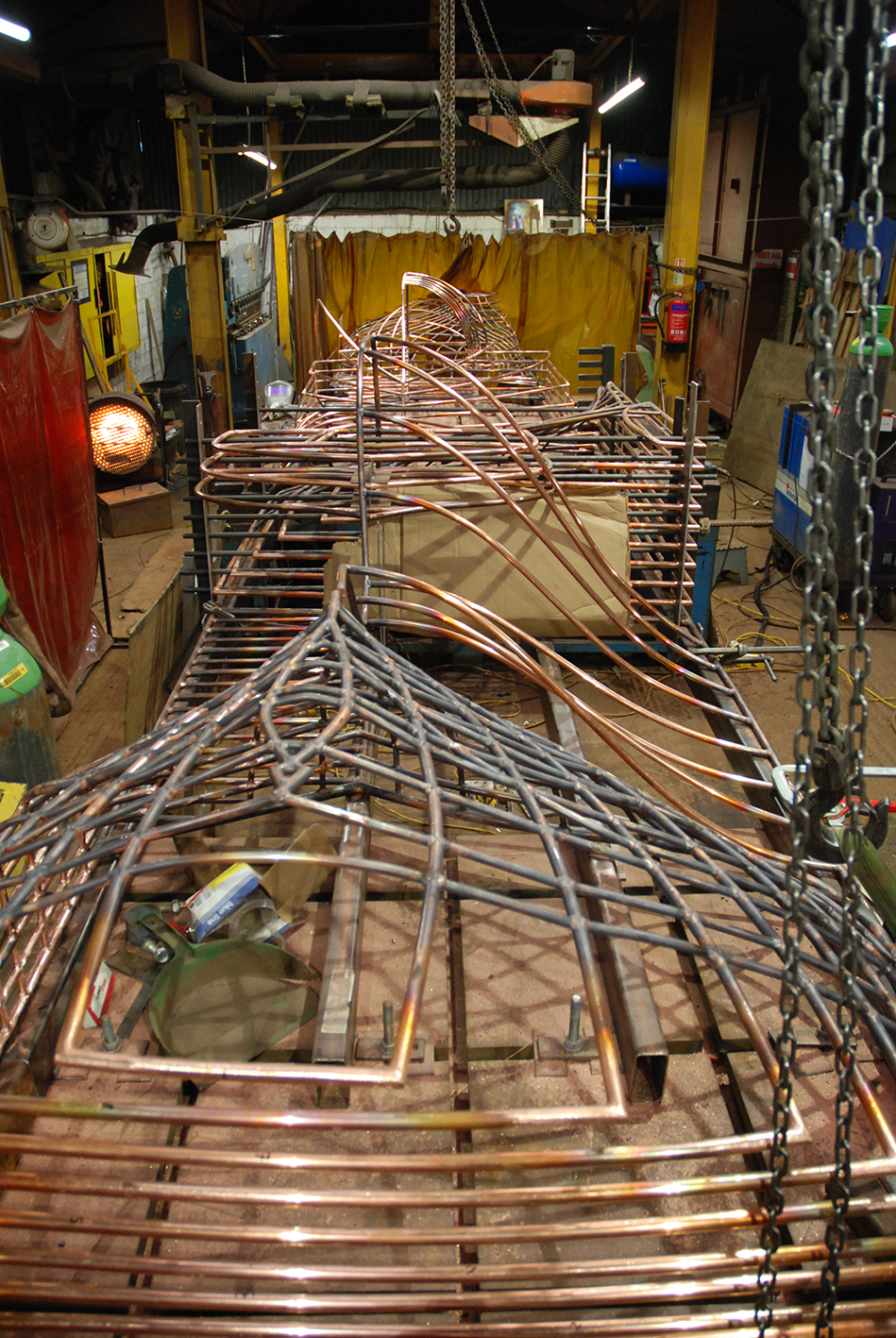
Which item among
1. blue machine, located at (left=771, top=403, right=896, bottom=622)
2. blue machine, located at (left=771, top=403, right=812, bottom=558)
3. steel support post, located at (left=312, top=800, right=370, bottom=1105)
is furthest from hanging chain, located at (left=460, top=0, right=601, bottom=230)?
steel support post, located at (left=312, top=800, right=370, bottom=1105)

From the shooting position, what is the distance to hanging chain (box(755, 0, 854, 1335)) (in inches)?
52.7

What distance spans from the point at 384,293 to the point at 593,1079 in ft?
38.3

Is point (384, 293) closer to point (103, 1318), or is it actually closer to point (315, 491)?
point (315, 491)

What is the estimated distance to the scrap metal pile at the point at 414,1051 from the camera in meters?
1.76

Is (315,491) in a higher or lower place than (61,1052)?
higher

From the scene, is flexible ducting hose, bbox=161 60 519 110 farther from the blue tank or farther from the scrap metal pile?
the blue tank

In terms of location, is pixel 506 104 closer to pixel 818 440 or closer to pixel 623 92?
pixel 623 92

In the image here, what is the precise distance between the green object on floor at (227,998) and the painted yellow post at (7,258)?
23.4 feet

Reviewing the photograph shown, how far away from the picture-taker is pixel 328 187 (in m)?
9.69

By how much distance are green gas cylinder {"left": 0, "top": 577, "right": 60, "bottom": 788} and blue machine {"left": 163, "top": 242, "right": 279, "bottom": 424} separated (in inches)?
→ 221

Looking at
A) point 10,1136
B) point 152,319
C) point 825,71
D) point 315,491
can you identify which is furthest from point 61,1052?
point 152,319

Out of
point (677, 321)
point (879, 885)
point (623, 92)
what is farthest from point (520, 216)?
point (879, 885)

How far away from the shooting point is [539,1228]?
179 cm

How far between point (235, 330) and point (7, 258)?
153 inches
